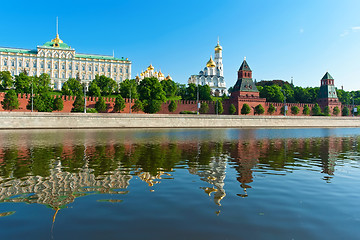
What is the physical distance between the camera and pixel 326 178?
30.4 ft

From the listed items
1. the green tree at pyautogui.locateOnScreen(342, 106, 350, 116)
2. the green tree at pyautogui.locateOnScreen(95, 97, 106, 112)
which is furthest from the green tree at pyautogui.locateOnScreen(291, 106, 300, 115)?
the green tree at pyautogui.locateOnScreen(95, 97, 106, 112)

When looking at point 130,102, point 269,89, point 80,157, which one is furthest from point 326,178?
point 269,89

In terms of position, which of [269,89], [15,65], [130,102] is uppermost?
[15,65]

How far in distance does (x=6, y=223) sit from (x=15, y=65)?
11121cm

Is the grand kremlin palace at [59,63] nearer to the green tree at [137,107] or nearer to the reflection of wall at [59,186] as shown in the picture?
the green tree at [137,107]

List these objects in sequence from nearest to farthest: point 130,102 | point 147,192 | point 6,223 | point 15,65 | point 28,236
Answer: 1. point 28,236
2. point 6,223
3. point 147,192
4. point 130,102
5. point 15,65

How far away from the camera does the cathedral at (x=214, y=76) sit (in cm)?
12412

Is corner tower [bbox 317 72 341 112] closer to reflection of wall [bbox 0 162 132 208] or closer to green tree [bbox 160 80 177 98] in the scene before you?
green tree [bbox 160 80 177 98]

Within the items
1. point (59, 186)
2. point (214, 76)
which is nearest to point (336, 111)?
point (214, 76)

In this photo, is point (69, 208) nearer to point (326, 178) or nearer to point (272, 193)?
point (272, 193)

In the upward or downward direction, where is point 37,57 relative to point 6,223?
upward

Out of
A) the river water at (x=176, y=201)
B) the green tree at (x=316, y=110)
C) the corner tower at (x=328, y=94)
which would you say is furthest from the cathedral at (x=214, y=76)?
the river water at (x=176, y=201)

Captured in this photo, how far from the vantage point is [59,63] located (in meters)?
102

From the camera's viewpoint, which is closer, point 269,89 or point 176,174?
point 176,174
